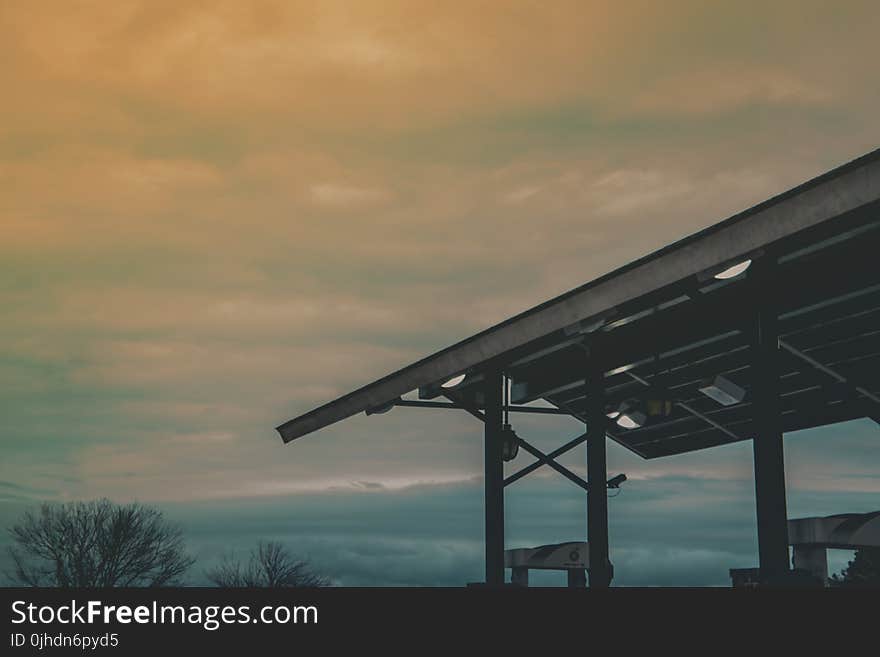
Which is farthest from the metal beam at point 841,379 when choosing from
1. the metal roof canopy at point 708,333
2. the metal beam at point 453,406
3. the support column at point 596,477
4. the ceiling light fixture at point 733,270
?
the ceiling light fixture at point 733,270

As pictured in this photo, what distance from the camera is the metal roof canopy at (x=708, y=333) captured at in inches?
337

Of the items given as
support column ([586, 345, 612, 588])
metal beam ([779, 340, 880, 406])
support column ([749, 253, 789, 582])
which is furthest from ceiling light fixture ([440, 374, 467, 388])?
support column ([749, 253, 789, 582])

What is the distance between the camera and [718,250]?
903 cm

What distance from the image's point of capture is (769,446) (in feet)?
31.3

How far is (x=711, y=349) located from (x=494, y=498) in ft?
11.1

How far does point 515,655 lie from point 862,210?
4277 mm

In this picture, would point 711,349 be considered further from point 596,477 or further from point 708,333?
point 708,333

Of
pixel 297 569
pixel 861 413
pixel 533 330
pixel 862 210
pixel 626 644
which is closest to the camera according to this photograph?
pixel 626 644

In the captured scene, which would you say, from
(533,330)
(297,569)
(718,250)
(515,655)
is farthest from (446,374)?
(297,569)

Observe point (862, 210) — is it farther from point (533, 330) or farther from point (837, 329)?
point (837, 329)

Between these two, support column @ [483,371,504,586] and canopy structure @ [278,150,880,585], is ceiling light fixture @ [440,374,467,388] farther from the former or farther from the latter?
support column @ [483,371,504,586]

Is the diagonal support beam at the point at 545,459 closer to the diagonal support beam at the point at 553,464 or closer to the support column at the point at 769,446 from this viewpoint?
the diagonal support beam at the point at 553,464

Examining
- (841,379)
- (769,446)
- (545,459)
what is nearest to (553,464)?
(545,459)

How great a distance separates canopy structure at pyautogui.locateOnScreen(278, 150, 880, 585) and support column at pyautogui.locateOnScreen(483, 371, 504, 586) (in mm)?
20
